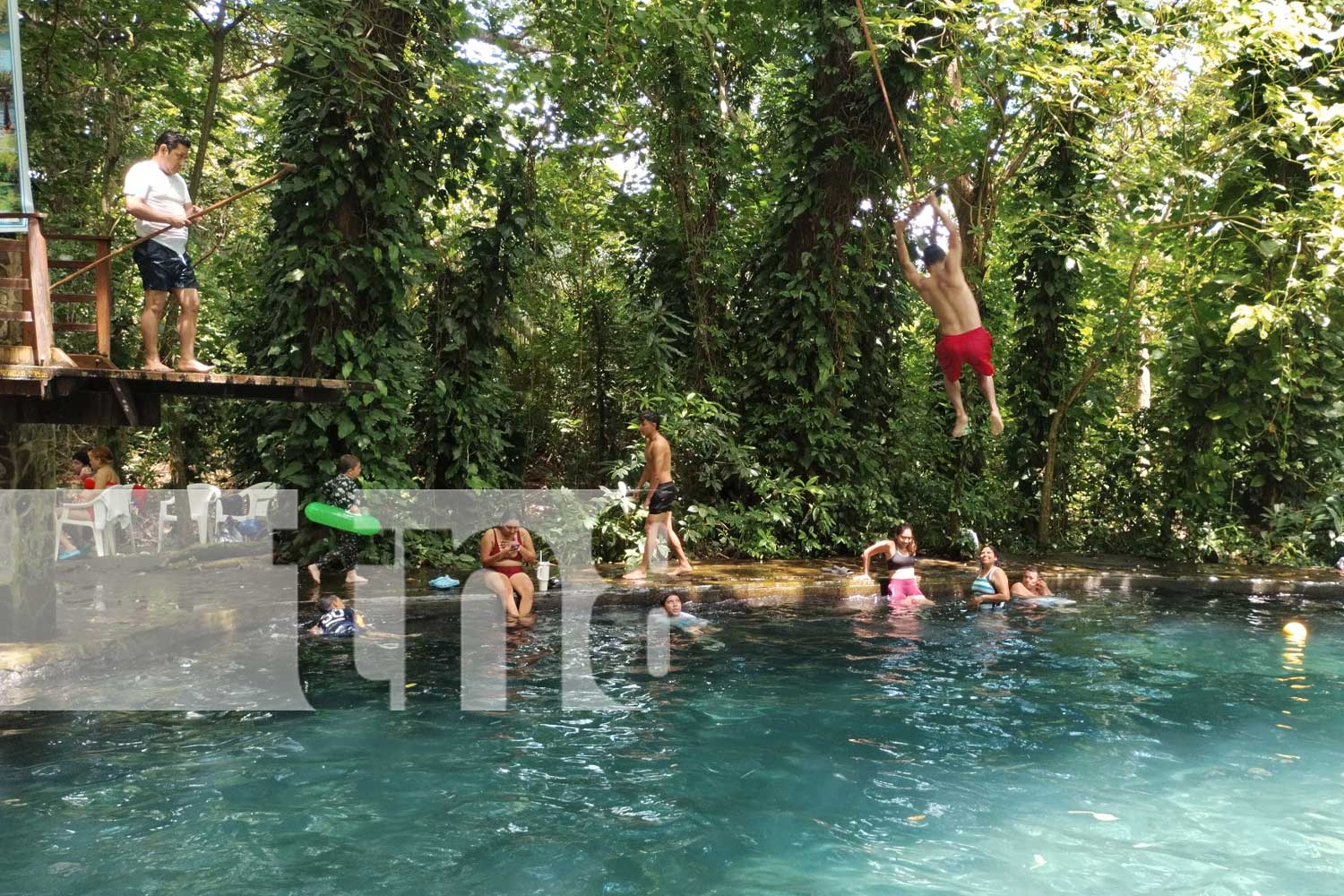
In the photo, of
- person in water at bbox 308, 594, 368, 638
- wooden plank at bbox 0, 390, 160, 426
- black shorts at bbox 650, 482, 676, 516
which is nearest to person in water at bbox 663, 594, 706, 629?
black shorts at bbox 650, 482, 676, 516

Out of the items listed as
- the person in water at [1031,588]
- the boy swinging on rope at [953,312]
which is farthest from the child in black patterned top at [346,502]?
the person in water at [1031,588]

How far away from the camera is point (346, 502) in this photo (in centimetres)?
1058

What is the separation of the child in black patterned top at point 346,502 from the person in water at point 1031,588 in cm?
732

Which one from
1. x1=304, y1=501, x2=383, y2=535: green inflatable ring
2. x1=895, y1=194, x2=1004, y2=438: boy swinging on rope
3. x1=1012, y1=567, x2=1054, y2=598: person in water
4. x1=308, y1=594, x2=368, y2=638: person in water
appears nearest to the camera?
x1=308, y1=594, x2=368, y2=638: person in water

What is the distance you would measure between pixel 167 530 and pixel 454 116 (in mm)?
6405

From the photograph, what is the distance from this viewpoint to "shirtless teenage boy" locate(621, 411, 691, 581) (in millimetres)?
11672

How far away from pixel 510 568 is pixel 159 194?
15.2 feet

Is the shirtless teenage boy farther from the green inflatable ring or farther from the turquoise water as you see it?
the green inflatable ring

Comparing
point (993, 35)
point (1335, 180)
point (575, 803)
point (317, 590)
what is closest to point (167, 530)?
point (317, 590)

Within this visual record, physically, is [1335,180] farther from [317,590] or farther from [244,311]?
[244,311]

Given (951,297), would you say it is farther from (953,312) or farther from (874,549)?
(874,549)

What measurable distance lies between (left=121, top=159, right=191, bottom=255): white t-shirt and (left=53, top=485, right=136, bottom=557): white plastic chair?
16.4 feet

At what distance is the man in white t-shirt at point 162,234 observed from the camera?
7617mm

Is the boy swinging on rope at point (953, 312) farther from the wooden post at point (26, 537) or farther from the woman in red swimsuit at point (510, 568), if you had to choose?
the wooden post at point (26, 537)
